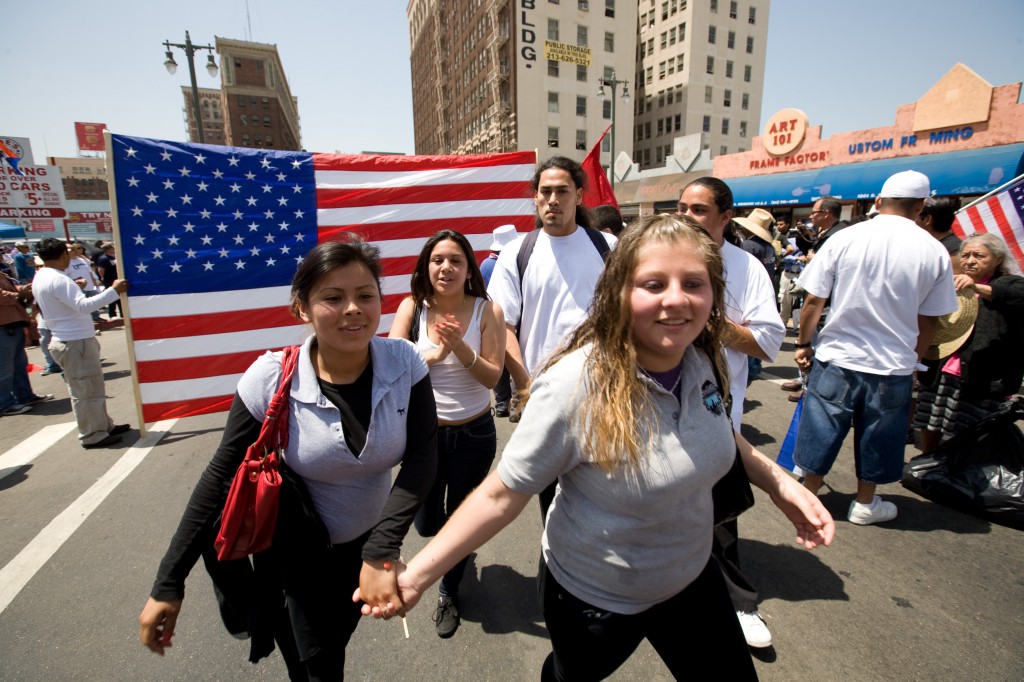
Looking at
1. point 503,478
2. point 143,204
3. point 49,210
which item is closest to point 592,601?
point 503,478

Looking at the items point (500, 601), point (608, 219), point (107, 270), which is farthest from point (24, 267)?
point (500, 601)

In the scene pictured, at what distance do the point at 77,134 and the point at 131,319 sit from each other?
95.9m

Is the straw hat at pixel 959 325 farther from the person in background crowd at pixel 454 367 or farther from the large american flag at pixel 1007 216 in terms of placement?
the person in background crowd at pixel 454 367

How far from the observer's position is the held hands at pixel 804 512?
1.61 metres

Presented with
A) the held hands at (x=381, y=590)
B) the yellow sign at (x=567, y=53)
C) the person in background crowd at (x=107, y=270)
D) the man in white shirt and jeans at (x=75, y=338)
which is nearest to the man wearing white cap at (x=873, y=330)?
the held hands at (x=381, y=590)

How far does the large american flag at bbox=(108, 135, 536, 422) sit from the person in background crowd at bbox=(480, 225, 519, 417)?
0.79 metres

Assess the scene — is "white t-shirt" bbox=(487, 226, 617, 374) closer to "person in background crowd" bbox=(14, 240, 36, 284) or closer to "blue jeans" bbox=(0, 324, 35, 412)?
"blue jeans" bbox=(0, 324, 35, 412)

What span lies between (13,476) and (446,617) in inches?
189

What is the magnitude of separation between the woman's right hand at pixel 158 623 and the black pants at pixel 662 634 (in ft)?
3.88

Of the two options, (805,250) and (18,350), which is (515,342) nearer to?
(18,350)

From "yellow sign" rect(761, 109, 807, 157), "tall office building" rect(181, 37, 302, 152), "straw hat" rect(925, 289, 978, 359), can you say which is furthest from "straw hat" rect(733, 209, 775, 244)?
"tall office building" rect(181, 37, 302, 152)

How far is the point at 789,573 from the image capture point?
115 inches

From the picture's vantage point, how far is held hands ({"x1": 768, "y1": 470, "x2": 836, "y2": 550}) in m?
1.61

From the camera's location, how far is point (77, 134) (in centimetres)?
7256
